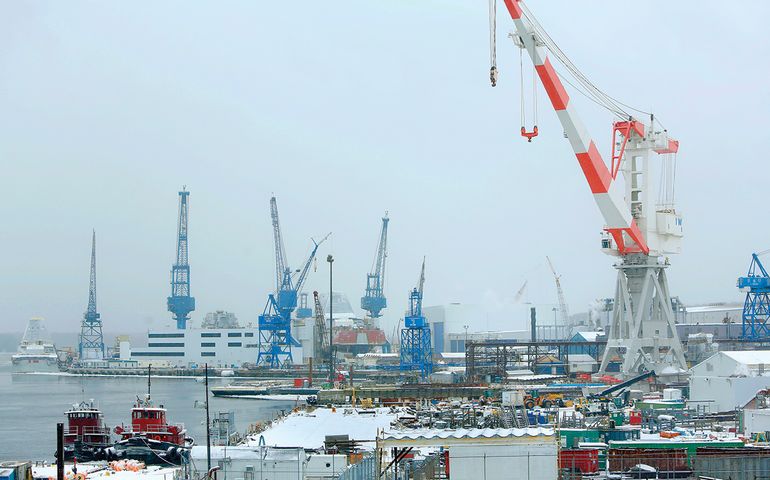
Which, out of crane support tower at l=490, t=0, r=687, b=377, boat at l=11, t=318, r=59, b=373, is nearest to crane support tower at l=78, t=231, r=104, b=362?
boat at l=11, t=318, r=59, b=373

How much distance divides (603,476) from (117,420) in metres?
49.5

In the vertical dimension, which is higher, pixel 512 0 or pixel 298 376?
pixel 512 0

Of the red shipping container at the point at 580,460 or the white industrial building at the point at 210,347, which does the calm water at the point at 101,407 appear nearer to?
the white industrial building at the point at 210,347

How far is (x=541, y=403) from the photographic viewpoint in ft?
168

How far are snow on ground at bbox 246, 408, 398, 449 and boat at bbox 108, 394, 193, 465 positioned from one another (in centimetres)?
321

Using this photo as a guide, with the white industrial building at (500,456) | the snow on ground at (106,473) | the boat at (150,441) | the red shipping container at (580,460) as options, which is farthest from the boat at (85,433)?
the white industrial building at (500,456)

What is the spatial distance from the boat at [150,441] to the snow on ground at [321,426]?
321cm

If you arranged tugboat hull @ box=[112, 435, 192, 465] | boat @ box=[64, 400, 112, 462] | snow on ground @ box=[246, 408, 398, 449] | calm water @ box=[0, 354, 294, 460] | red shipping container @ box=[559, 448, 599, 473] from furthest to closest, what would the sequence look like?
calm water @ box=[0, 354, 294, 460]
boat @ box=[64, 400, 112, 462]
tugboat hull @ box=[112, 435, 192, 465]
snow on ground @ box=[246, 408, 398, 449]
red shipping container @ box=[559, 448, 599, 473]

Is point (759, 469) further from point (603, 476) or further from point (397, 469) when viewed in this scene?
point (397, 469)

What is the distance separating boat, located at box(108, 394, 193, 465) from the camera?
4022cm

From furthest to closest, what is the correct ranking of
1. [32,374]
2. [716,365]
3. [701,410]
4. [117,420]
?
[32,374] → [117,420] → [716,365] → [701,410]

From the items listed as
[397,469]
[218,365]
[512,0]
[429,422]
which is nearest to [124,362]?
[218,365]

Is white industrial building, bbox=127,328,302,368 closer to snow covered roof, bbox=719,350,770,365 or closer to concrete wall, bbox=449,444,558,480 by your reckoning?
snow covered roof, bbox=719,350,770,365

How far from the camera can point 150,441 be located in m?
41.8
